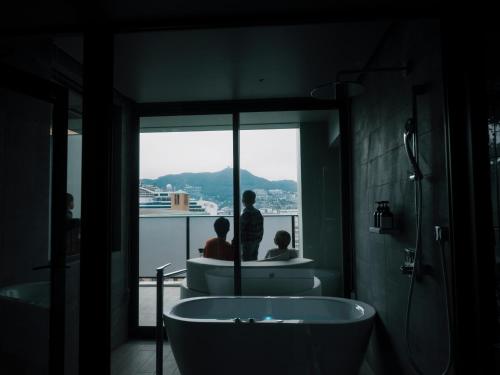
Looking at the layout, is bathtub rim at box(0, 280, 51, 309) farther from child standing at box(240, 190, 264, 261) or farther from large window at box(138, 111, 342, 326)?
child standing at box(240, 190, 264, 261)

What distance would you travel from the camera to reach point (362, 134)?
3.32 metres

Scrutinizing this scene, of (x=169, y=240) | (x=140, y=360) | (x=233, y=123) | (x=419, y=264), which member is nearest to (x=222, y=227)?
(x=233, y=123)

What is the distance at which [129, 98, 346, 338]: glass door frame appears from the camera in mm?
3802

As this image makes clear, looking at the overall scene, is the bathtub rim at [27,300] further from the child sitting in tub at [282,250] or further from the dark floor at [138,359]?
the child sitting in tub at [282,250]

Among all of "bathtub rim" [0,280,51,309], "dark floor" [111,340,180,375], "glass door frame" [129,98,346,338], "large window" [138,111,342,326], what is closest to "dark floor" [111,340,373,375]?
"dark floor" [111,340,180,375]

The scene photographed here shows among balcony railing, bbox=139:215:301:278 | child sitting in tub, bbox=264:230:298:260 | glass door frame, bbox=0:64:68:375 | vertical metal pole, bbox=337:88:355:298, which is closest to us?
glass door frame, bbox=0:64:68:375

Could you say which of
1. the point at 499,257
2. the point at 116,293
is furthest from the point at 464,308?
the point at 116,293

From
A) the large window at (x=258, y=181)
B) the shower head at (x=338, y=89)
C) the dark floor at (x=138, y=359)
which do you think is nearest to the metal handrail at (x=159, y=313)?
the dark floor at (x=138, y=359)

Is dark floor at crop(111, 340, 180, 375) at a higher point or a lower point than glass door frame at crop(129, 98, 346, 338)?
lower

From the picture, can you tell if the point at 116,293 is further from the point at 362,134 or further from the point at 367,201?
the point at 362,134

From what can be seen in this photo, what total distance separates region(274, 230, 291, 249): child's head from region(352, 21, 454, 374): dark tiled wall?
717 millimetres

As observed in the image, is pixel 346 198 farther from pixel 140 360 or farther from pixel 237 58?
pixel 140 360

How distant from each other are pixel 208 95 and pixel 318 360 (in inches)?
100

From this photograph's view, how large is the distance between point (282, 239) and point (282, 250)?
0.13 m
